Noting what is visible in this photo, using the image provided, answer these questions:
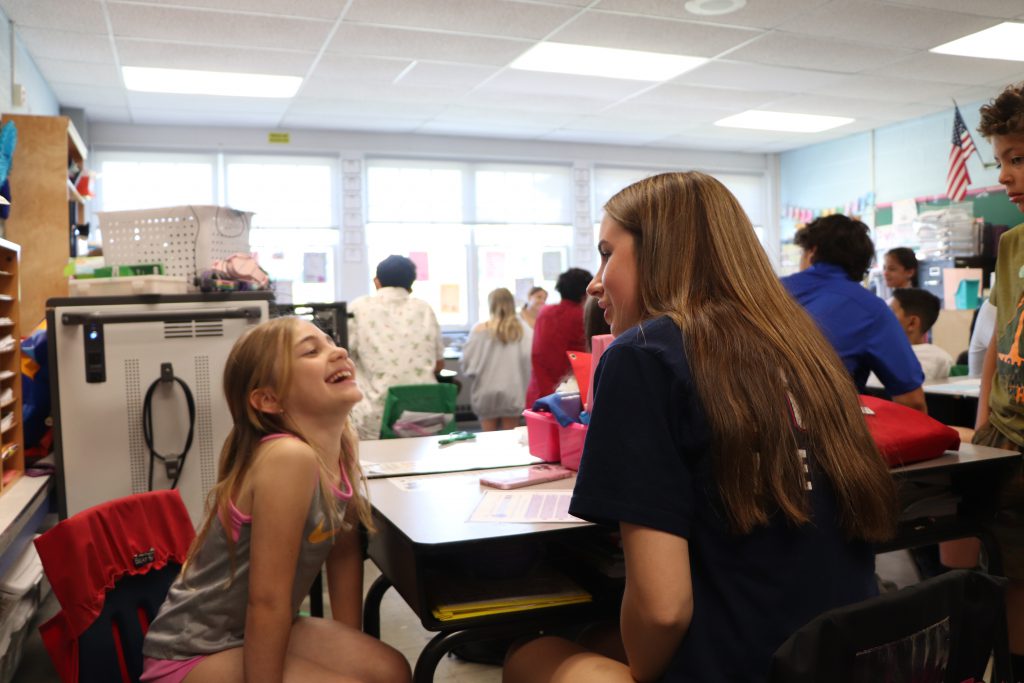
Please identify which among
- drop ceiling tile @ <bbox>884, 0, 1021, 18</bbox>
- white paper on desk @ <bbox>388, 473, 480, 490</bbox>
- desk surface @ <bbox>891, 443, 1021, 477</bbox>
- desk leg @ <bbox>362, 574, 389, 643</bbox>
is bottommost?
desk leg @ <bbox>362, 574, 389, 643</bbox>

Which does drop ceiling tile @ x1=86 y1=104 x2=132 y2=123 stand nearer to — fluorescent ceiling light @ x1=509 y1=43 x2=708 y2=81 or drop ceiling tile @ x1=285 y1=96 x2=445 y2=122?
drop ceiling tile @ x1=285 y1=96 x2=445 y2=122

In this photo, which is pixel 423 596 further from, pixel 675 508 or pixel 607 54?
pixel 607 54

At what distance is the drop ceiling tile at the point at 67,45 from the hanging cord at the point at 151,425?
10.3 feet

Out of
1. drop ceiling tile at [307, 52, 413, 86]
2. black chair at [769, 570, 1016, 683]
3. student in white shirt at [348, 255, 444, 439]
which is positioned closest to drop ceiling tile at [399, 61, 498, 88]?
drop ceiling tile at [307, 52, 413, 86]

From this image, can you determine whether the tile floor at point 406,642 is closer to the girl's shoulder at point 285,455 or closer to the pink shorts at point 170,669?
the pink shorts at point 170,669

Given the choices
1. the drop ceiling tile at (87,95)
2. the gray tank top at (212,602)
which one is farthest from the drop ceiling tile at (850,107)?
the gray tank top at (212,602)

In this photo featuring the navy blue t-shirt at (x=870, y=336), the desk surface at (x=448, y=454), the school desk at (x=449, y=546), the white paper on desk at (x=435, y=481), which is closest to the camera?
the school desk at (x=449, y=546)

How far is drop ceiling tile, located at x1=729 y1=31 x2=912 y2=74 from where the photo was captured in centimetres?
528

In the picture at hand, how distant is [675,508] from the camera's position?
105 cm

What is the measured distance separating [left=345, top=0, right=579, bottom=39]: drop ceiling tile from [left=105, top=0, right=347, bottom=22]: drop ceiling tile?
4.6 inches

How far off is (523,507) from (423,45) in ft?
14.0

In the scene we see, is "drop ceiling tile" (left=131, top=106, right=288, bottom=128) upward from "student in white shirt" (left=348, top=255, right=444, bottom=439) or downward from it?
upward

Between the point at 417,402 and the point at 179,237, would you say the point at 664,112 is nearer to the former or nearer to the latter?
the point at 417,402

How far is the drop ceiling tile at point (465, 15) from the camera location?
14.9 feet
